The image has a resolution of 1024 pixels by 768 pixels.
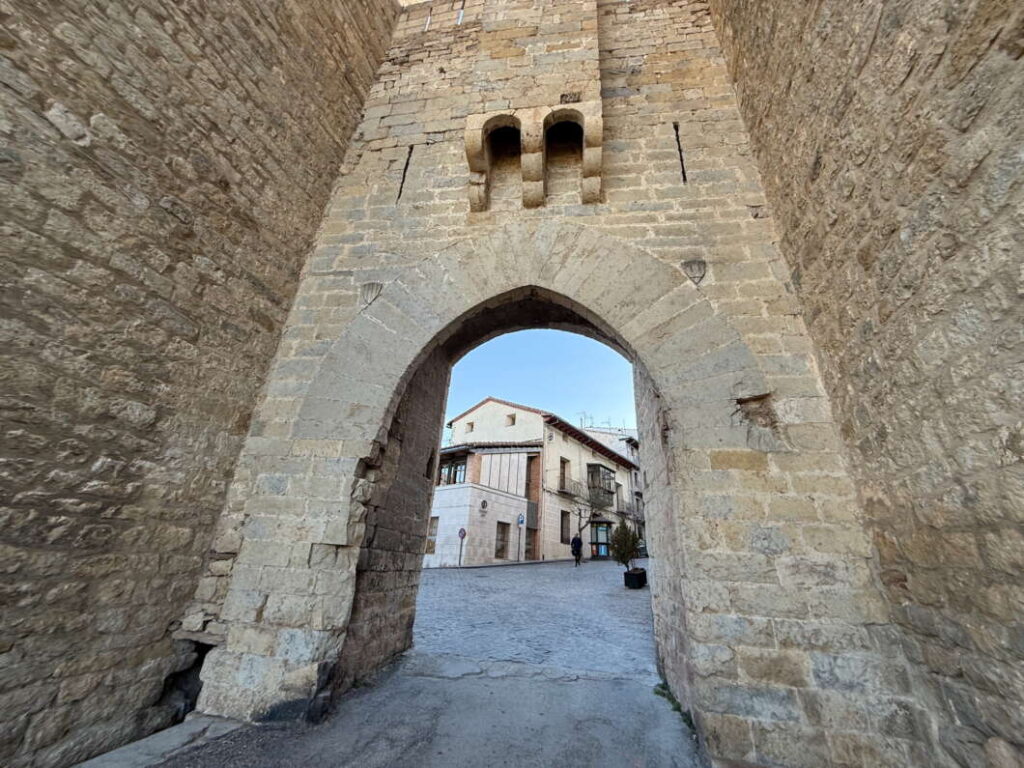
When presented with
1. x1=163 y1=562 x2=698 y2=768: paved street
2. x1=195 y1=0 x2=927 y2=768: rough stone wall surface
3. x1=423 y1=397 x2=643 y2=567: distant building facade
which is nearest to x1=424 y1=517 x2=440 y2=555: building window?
x1=423 y1=397 x2=643 y2=567: distant building facade

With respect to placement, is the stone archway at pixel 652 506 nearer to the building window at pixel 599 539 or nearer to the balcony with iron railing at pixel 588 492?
the balcony with iron railing at pixel 588 492

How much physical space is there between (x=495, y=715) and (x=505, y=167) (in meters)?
4.22

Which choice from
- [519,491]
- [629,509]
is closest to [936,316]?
[519,491]

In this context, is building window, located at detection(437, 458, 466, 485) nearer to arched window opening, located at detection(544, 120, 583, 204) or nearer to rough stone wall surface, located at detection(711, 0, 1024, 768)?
arched window opening, located at detection(544, 120, 583, 204)

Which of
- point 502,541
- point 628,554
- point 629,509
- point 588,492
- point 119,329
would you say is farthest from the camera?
point 629,509

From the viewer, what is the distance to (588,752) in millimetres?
2178

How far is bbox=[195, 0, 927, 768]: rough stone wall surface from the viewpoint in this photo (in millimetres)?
2023

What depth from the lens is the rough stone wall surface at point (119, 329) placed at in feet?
6.15

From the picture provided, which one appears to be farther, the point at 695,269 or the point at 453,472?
the point at 453,472

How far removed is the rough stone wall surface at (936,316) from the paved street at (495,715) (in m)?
1.35

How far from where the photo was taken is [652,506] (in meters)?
3.97

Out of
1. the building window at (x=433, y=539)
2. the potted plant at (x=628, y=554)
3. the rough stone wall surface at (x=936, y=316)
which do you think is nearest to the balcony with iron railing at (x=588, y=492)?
the building window at (x=433, y=539)

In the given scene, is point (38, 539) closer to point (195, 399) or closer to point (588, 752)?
point (195, 399)

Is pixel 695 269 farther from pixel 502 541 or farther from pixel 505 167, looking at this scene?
pixel 502 541
